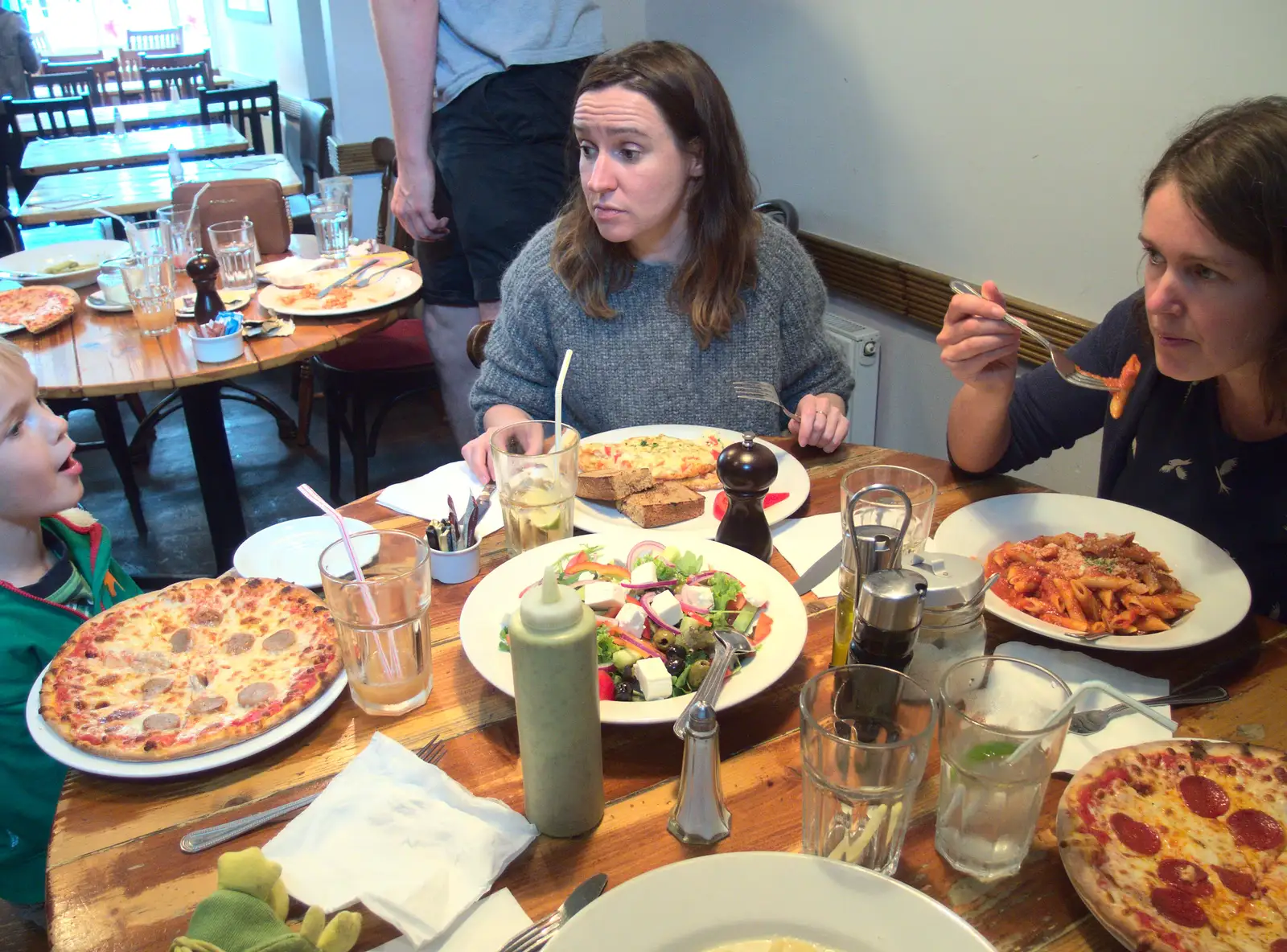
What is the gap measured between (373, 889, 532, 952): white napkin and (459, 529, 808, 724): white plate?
192mm

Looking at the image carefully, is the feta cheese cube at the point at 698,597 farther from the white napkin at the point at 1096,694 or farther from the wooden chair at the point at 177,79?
the wooden chair at the point at 177,79

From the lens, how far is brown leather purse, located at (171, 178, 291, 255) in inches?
127

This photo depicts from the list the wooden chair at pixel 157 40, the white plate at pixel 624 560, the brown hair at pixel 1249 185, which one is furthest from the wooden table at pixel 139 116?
the brown hair at pixel 1249 185

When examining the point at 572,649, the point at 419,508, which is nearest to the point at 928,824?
the point at 572,649

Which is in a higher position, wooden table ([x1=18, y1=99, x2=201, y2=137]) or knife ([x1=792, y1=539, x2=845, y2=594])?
knife ([x1=792, y1=539, x2=845, y2=594])

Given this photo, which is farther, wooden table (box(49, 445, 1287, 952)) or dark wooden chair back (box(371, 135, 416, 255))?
dark wooden chair back (box(371, 135, 416, 255))

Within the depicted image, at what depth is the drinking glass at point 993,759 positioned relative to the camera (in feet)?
2.69

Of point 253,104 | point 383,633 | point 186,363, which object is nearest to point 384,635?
point 383,633

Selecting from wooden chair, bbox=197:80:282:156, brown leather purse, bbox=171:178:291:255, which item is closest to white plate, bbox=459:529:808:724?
brown leather purse, bbox=171:178:291:255

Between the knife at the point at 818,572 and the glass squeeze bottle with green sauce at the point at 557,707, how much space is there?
0.49 metres

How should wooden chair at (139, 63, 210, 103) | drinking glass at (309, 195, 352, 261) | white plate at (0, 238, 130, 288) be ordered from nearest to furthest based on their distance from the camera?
white plate at (0, 238, 130, 288) → drinking glass at (309, 195, 352, 261) → wooden chair at (139, 63, 210, 103)

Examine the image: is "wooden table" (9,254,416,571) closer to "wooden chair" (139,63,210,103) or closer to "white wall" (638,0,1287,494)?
"white wall" (638,0,1287,494)

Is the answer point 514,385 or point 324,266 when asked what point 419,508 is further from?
point 324,266

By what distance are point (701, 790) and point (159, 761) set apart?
583 millimetres
